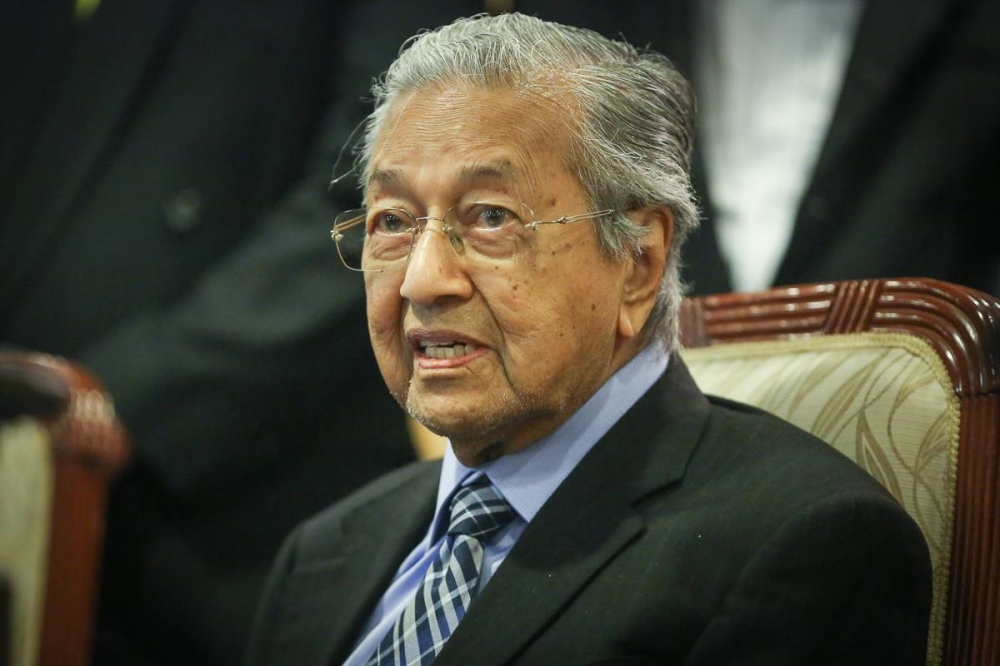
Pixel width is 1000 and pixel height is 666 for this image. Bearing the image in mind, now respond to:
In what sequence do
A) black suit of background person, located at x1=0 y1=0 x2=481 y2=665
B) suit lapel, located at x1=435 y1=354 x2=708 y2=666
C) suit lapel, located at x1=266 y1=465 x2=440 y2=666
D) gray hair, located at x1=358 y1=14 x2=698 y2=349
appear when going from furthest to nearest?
black suit of background person, located at x1=0 y1=0 x2=481 y2=665 → suit lapel, located at x1=266 y1=465 x2=440 y2=666 → gray hair, located at x1=358 y1=14 x2=698 y2=349 → suit lapel, located at x1=435 y1=354 x2=708 y2=666

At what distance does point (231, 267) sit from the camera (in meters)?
2.34

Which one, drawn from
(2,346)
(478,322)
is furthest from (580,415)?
(2,346)

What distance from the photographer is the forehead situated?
1305mm

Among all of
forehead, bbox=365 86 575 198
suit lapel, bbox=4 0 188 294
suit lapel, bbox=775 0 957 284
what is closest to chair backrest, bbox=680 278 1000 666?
forehead, bbox=365 86 575 198

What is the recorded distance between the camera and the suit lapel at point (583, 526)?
4.01 feet

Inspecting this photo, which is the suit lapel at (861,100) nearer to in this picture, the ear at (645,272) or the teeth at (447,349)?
the ear at (645,272)

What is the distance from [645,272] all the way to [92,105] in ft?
4.82

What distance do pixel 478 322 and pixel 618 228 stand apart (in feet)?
0.65

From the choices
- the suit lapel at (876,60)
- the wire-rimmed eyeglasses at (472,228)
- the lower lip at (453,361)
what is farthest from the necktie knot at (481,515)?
the suit lapel at (876,60)

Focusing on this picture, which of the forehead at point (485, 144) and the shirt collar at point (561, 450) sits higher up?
the forehead at point (485, 144)

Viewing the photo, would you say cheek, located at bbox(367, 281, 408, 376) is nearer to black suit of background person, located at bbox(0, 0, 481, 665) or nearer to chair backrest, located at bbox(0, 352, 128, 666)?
chair backrest, located at bbox(0, 352, 128, 666)

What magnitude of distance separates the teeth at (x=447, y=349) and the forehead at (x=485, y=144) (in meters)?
0.17

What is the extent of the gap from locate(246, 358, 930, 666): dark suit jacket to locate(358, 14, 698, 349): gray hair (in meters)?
0.23

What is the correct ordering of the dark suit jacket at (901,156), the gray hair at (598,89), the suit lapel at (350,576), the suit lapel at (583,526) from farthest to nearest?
the dark suit jacket at (901,156) → the suit lapel at (350,576) → the gray hair at (598,89) → the suit lapel at (583,526)
